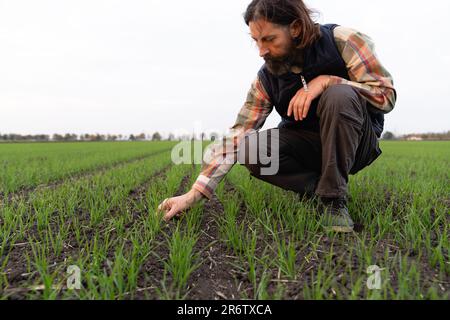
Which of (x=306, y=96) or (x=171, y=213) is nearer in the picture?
(x=306, y=96)

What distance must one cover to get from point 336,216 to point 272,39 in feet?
3.19

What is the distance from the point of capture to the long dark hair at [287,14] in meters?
1.58

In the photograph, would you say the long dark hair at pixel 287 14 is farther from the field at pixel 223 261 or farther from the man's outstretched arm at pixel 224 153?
the field at pixel 223 261

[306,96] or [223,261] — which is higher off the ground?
[306,96]

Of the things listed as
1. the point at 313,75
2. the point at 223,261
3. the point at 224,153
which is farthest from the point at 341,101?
the point at 223,261

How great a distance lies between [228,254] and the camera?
1.47 metres

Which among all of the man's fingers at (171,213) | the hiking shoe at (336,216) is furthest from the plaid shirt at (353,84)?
the hiking shoe at (336,216)

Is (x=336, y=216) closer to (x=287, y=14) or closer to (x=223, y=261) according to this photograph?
(x=223, y=261)

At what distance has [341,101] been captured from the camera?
1.60m

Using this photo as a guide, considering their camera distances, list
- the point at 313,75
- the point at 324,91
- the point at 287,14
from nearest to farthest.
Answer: the point at 287,14 → the point at 324,91 → the point at 313,75

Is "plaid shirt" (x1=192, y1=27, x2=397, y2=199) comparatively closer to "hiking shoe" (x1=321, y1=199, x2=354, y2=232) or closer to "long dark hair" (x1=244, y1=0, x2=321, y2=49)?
"long dark hair" (x1=244, y1=0, x2=321, y2=49)

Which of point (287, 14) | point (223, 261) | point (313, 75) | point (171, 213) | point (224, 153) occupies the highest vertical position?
point (287, 14)
